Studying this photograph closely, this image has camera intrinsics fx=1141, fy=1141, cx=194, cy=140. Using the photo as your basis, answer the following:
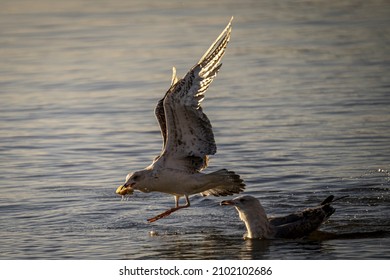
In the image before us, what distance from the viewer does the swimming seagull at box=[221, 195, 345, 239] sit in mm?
10852

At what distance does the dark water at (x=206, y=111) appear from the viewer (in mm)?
11023

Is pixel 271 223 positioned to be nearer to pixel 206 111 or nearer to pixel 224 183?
pixel 224 183

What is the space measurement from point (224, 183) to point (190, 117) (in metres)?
0.82

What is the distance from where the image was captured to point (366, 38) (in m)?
19.6

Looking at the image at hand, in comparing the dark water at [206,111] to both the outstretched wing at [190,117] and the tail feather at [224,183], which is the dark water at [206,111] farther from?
the outstretched wing at [190,117]

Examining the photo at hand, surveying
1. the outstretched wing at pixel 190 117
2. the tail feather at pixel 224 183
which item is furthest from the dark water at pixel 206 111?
the outstretched wing at pixel 190 117

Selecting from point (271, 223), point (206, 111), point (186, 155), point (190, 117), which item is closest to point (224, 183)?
point (186, 155)

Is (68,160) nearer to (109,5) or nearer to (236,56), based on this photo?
(236,56)

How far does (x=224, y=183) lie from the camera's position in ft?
37.1

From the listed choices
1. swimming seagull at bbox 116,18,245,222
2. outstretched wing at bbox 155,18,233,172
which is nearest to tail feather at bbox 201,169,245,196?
swimming seagull at bbox 116,18,245,222

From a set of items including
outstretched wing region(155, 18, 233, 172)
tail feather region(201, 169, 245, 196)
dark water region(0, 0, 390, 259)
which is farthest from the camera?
tail feather region(201, 169, 245, 196)

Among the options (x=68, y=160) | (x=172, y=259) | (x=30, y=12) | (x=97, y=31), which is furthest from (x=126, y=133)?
(x=30, y=12)

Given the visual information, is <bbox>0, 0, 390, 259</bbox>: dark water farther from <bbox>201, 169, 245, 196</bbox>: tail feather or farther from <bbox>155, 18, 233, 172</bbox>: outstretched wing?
<bbox>155, 18, 233, 172</bbox>: outstretched wing
